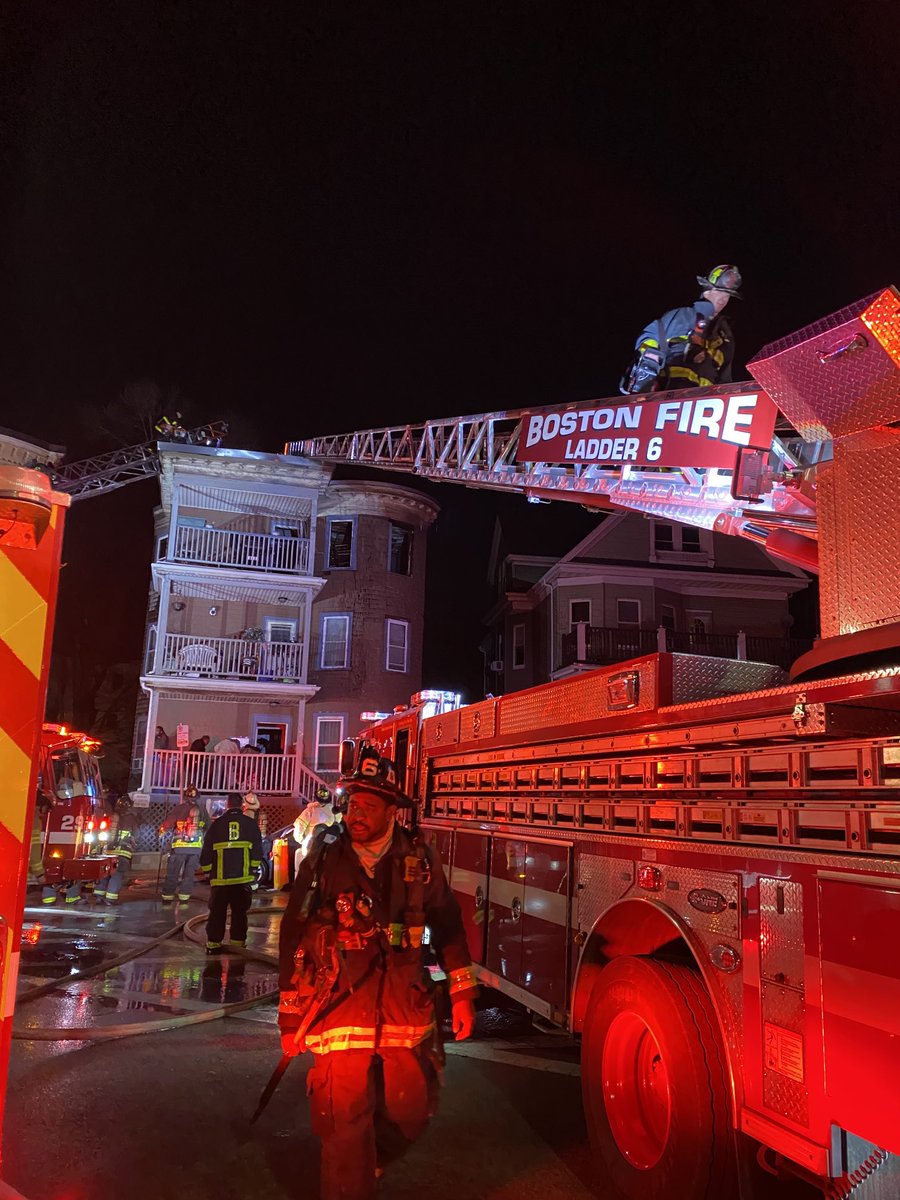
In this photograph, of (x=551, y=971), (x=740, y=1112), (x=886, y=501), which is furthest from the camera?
(x=551, y=971)

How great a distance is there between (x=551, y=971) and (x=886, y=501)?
9.08 ft

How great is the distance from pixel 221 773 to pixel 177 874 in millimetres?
7336

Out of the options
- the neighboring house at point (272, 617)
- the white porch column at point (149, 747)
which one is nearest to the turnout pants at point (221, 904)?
the neighboring house at point (272, 617)

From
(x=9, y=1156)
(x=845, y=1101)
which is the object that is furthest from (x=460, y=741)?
(x=845, y=1101)

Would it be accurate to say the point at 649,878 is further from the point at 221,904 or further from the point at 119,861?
the point at 119,861

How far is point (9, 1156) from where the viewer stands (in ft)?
13.0

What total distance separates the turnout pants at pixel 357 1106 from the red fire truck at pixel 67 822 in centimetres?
950

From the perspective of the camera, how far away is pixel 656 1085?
3539 mm

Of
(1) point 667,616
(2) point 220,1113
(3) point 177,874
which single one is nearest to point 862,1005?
(2) point 220,1113

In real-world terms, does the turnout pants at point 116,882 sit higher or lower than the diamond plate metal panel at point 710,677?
lower

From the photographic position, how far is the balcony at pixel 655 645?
24.2 m

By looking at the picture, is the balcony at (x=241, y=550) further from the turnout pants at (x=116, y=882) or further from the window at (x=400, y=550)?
the turnout pants at (x=116, y=882)

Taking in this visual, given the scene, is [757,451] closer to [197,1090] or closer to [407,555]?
[197,1090]

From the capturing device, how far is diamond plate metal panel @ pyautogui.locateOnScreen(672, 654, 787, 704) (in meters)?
3.88
